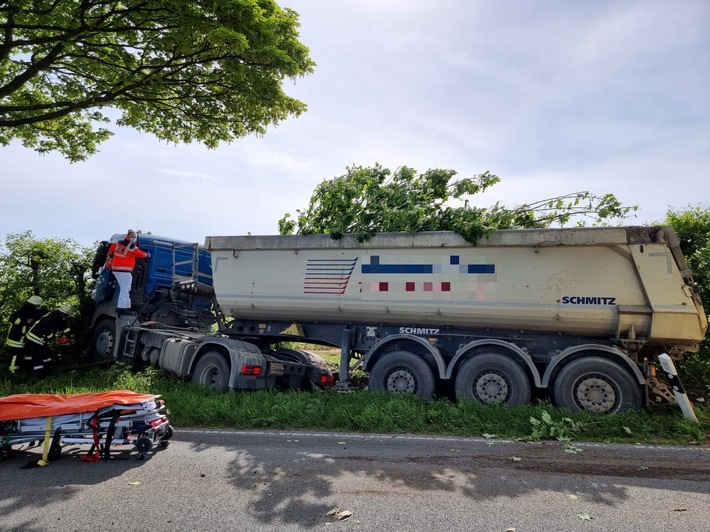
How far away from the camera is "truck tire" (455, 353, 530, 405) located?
6957 millimetres

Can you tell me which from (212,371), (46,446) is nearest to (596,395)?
(212,371)

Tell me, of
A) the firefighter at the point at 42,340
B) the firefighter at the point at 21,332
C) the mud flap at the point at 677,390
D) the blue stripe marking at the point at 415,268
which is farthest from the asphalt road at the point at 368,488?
the firefighter at the point at 21,332

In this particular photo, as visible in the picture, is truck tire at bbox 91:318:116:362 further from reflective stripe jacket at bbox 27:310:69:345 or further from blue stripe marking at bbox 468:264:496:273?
blue stripe marking at bbox 468:264:496:273

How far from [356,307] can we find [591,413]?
12.3 ft

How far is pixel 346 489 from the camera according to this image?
13.5 feet

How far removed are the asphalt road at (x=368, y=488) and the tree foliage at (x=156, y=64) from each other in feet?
19.7

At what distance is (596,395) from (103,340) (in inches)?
375

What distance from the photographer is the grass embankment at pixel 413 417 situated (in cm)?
587

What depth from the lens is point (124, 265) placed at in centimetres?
1009

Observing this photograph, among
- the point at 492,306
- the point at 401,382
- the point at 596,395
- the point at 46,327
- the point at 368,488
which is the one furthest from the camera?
the point at 46,327

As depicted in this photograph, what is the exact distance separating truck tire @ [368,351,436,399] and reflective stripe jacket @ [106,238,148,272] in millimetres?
5776

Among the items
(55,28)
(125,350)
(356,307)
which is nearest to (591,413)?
(356,307)

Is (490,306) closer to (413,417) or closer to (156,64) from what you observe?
(413,417)

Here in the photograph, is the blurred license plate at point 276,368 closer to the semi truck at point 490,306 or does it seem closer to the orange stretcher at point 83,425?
the semi truck at point 490,306
